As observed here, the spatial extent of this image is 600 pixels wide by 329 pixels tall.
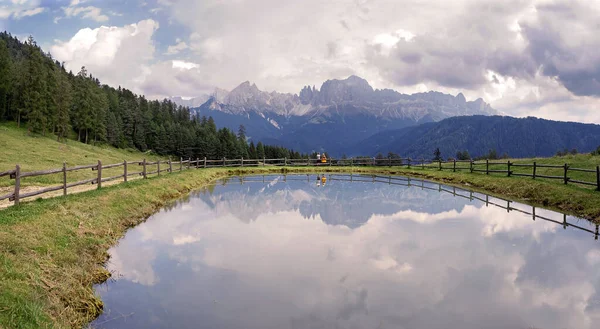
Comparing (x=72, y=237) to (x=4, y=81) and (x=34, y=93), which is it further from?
(x=4, y=81)

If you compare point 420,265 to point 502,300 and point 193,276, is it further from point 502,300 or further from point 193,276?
point 193,276

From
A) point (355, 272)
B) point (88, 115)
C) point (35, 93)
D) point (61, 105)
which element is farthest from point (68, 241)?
point (88, 115)

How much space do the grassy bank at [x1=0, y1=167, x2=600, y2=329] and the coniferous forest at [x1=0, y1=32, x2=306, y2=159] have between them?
6100cm

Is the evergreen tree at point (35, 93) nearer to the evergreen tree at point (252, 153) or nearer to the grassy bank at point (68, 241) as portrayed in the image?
the grassy bank at point (68, 241)

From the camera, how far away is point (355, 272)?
33.6ft

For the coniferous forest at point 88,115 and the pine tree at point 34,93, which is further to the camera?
the coniferous forest at point 88,115

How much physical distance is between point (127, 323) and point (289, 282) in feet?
12.2

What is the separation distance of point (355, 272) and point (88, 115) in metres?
91.4

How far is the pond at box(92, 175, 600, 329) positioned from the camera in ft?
25.4

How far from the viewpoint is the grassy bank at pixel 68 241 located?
743 cm

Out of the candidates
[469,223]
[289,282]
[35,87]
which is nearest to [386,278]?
[289,282]

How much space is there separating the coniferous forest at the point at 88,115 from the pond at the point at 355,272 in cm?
6754

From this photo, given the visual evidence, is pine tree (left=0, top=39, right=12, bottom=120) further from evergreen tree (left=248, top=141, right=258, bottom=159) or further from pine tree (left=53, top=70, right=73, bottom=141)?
evergreen tree (left=248, top=141, right=258, bottom=159)

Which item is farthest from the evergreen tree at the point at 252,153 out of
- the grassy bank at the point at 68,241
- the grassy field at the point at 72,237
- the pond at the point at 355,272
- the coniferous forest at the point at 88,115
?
the pond at the point at 355,272
